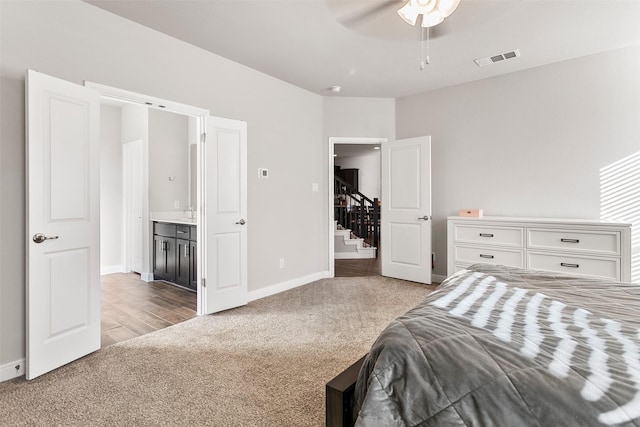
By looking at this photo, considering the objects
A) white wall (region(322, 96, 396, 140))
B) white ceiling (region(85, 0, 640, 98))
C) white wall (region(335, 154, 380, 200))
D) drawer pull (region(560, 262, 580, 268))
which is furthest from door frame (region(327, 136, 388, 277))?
white wall (region(335, 154, 380, 200))

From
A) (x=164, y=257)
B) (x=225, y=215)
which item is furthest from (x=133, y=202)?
(x=225, y=215)

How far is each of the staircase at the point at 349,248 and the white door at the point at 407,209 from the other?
6.54ft

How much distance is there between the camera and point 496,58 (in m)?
3.56

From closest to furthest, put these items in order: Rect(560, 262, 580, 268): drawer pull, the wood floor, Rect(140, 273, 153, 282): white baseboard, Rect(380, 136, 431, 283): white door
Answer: the wood floor
Rect(560, 262, 580, 268): drawer pull
Rect(380, 136, 431, 283): white door
Rect(140, 273, 153, 282): white baseboard

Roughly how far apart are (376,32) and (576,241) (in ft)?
9.27

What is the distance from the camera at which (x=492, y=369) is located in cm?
90

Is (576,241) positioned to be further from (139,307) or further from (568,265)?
(139,307)

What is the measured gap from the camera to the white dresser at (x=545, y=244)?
9.89ft

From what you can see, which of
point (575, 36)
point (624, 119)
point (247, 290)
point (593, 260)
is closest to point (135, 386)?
point (247, 290)

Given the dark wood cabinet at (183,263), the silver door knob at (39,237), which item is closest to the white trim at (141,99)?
the silver door knob at (39,237)

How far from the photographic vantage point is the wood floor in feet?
9.68

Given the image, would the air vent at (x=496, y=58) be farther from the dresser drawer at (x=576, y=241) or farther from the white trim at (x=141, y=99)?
the white trim at (x=141, y=99)

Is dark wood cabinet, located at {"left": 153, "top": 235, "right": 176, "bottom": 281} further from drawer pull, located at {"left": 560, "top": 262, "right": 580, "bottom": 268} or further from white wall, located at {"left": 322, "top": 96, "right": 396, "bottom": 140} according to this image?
drawer pull, located at {"left": 560, "top": 262, "right": 580, "bottom": 268}

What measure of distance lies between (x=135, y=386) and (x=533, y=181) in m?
4.41
